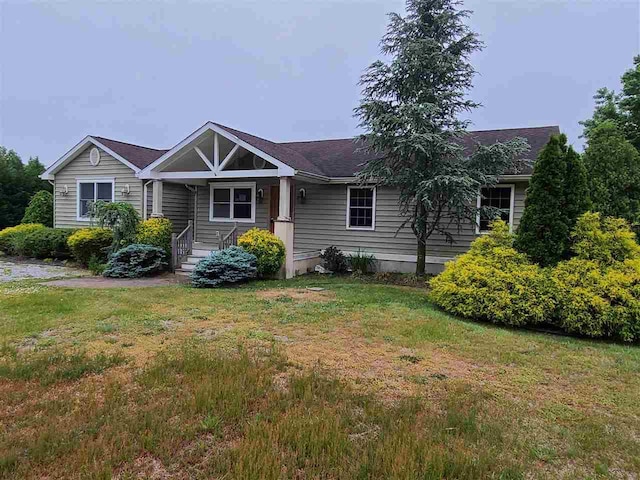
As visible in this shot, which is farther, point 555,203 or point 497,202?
point 497,202

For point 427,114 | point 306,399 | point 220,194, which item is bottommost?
point 306,399

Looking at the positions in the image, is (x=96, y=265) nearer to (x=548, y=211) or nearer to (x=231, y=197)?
(x=231, y=197)

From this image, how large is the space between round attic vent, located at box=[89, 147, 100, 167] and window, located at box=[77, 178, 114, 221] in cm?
63

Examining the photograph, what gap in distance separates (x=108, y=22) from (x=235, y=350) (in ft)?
56.8

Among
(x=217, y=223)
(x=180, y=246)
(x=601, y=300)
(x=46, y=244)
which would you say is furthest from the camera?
(x=46, y=244)

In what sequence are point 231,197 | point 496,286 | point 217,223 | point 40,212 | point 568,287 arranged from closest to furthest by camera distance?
1. point 568,287
2. point 496,286
3. point 231,197
4. point 217,223
5. point 40,212

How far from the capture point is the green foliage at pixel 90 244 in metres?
12.9

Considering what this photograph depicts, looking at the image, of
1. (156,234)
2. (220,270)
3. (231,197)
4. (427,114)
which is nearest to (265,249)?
(220,270)

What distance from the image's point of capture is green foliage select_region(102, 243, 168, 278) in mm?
11109

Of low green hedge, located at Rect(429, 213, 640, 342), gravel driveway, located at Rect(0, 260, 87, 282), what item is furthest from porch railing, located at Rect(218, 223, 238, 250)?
low green hedge, located at Rect(429, 213, 640, 342)

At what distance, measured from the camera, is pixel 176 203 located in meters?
15.1

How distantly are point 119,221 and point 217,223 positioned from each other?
3.21 meters

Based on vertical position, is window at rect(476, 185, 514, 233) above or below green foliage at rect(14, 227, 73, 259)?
above

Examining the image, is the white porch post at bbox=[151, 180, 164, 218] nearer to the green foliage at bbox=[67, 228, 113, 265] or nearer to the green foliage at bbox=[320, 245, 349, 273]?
the green foliage at bbox=[67, 228, 113, 265]
